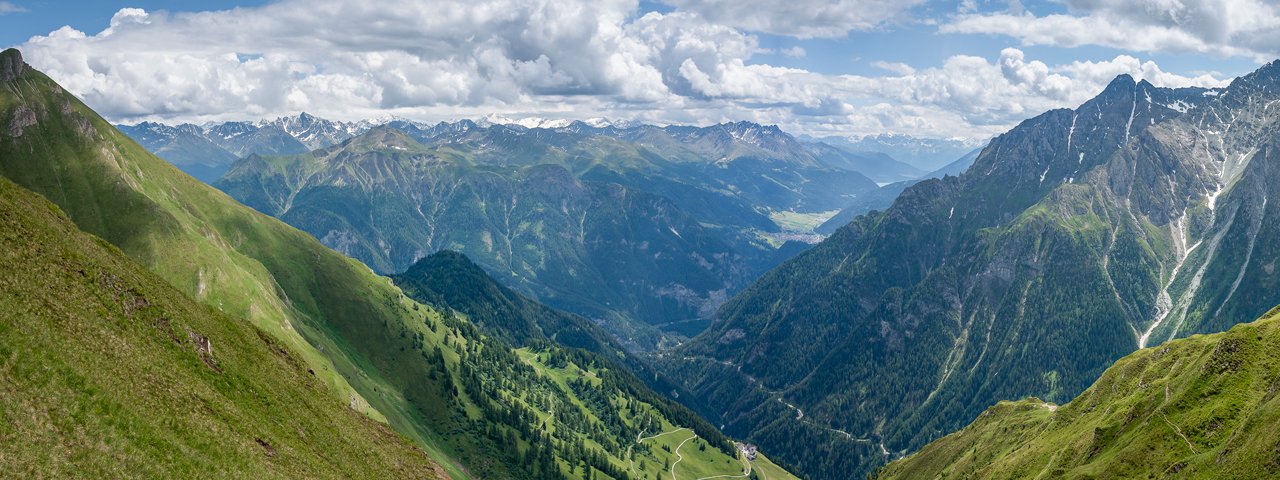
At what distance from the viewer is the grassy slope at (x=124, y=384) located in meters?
81.2

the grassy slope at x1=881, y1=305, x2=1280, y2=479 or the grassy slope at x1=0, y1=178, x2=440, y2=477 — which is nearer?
the grassy slope at x1=0, y1=178, x2=440, y2=477

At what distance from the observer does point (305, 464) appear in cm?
11431

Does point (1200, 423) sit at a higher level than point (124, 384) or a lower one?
lower

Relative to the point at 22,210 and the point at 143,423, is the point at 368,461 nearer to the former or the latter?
the point at 143,423

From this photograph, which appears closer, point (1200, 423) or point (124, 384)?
point (124, 384)

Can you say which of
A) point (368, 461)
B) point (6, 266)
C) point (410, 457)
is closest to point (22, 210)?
point (6, 266)

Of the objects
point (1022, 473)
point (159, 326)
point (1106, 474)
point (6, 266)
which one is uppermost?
point (6, 266)

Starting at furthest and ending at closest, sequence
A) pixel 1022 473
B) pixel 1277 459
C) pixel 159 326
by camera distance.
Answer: pixel 1022 473, pixel 159 326, pixel 1277 459

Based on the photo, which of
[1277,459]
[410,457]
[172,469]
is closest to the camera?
[172,469]

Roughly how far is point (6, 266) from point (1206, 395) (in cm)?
19162

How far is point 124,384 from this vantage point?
9444 cm

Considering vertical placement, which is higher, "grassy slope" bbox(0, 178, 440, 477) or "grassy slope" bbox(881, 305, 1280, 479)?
"grassy slope" bbox(0, 178, 440, 477)

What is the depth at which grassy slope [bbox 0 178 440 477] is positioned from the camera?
81188mm

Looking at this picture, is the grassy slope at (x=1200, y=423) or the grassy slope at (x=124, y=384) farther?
the grassy slope at (x=1200, y=423)
